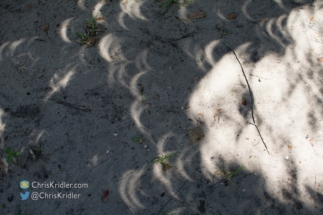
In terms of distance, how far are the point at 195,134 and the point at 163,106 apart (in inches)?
15.9

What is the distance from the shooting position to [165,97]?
3098mm

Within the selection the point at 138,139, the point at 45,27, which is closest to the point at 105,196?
the point at 138,139

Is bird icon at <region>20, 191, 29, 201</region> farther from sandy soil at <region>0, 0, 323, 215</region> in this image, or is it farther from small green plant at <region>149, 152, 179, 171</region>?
small green plant at <region>149, 152, 179, 171</region>

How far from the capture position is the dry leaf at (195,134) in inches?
116

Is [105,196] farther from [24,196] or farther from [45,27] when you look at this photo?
[45,27]

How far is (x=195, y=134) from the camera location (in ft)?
9.74


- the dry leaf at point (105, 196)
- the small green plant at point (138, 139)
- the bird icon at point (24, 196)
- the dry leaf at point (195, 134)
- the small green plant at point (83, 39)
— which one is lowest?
the bird icon at point (24, 196)

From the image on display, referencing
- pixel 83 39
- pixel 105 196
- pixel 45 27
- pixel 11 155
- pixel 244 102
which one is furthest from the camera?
pixel 45 27

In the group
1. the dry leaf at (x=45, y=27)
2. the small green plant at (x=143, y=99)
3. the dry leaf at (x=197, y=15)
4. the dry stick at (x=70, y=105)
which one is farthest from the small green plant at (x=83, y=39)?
the dry leaf at (x=197, y=15)

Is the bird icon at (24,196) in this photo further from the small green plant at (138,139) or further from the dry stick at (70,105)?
the small green plant at (138,139)

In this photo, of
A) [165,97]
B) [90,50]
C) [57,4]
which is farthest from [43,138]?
[57,4]

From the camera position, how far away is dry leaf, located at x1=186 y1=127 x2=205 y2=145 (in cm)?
295

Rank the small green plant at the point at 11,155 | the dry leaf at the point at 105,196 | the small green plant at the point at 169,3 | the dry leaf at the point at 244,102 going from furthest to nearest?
1. the small green plant at the point at 169,3
2. the dry leaf at the point at 244,102
3. the small green plant at the point at 11,155
4. the dry leaf at the point at 105,196

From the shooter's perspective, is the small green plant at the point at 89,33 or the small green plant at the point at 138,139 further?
the small green plant at the point at 89,33
